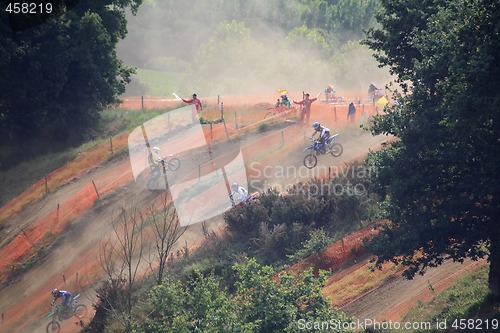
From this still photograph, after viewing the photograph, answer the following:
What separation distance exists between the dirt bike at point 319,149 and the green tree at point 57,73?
15.5 m

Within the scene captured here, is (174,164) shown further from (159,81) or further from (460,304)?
(159,81)

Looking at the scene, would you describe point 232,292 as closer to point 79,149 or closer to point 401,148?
point 401,148

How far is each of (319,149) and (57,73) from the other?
16.7 metres

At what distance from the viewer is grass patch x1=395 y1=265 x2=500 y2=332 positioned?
1897cm

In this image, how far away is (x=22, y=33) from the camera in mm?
35281

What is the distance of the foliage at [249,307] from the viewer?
15.2m

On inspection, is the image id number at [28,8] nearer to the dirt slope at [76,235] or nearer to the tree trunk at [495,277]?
the dirt slope at [76,235]

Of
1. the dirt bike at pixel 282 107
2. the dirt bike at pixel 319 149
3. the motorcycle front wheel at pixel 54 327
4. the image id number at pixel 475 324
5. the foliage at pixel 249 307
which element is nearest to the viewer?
the foliage at pixel 249 307

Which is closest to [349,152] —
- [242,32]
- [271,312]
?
[271,312]

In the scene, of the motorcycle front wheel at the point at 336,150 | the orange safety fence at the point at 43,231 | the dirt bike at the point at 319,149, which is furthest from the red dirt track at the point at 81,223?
the dirt bike at the point at 319,149

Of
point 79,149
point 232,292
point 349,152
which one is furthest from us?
point 79,149

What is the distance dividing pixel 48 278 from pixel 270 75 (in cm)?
4993
